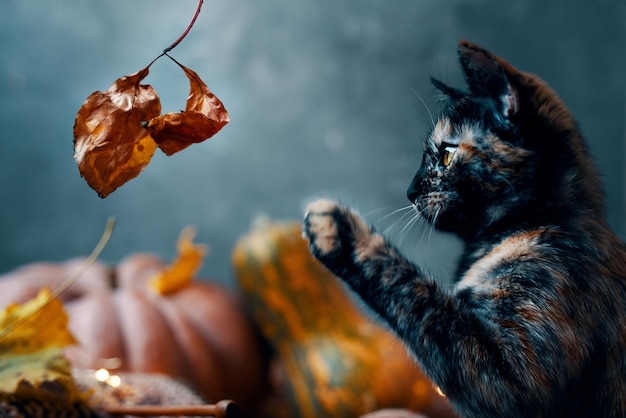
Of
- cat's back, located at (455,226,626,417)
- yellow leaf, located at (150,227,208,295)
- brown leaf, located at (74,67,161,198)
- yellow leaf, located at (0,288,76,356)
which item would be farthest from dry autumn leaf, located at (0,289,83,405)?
yellow leaf, located at (150,227,208,295)

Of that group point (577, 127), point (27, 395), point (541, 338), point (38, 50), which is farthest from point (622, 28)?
point (38, 50)

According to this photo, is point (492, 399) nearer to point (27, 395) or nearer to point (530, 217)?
point (530, 217)

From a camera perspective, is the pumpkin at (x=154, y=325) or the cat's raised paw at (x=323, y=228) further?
the pumpkin at (x=154, y=325)

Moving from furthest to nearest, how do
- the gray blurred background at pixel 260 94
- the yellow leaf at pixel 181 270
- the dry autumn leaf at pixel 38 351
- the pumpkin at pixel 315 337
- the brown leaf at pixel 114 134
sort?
the yellow leaf at pixel 181 270
the pumpkin at pixel 315 337
the gray blurred background at pixel 260 94
the dry autumn leaf at pixel 38 351
the brown leaf at pixel 114 134

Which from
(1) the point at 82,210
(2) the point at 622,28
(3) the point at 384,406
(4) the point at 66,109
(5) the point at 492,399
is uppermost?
(4) the point at 66,109

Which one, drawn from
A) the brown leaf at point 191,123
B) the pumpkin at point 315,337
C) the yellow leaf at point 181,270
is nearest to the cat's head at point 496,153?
the brown leaf at point 191,123

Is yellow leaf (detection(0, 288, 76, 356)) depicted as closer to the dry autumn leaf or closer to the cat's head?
the dry autumn leaf

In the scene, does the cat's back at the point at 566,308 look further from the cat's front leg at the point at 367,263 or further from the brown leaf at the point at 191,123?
the brown leaf at the point at 191,123
